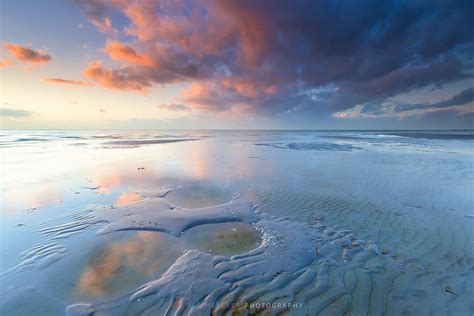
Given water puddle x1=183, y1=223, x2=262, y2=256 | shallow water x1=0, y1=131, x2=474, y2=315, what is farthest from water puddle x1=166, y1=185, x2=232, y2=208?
water puddle x1=183, y1=223, x2=262, y2=256

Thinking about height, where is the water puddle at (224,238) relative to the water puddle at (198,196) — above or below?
below

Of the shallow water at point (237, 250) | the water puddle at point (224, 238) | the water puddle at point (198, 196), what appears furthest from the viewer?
the water puddle at point (198, 196)

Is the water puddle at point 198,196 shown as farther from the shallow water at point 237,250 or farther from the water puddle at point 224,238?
the water puddle at point 224,238

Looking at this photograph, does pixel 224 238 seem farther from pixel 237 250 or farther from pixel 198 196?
pixel 198 196

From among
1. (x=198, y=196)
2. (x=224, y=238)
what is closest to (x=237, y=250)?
(x=224, y=238)

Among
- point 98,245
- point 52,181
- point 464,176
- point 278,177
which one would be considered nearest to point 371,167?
point 464,176

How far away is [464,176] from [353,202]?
959 centimetres

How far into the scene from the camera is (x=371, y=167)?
598 inches

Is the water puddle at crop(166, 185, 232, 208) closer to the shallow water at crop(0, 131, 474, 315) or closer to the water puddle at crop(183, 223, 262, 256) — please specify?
the shallow water at crop(0, 131, 474, 315)

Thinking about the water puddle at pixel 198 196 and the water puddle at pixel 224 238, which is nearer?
the water puddle at pixel 224 238

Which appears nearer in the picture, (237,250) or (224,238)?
(237,250)

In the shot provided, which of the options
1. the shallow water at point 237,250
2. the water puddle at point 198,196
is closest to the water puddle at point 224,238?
the shallow water at point 237,250

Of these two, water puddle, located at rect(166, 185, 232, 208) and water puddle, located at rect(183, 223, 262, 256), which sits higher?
water puddle, located at rect(166, 185, 232, 208)

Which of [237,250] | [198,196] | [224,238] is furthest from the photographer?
[198,196]
